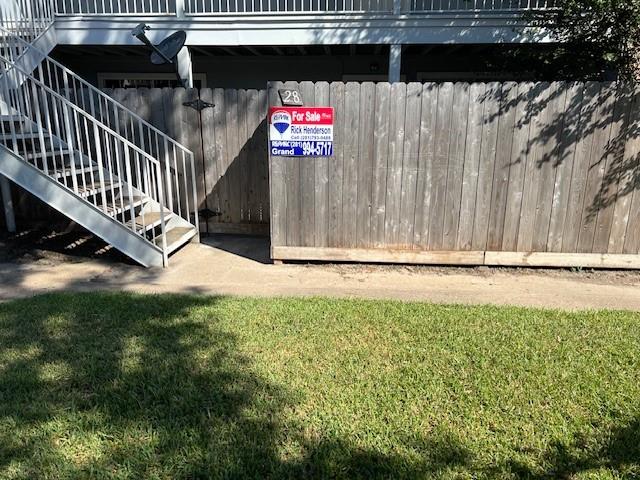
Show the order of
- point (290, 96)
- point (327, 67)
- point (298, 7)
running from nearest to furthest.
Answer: point (290, 96) < point (298, 7) < point (327, 67)

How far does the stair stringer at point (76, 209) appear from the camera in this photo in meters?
5.41

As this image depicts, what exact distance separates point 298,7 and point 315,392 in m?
8.68

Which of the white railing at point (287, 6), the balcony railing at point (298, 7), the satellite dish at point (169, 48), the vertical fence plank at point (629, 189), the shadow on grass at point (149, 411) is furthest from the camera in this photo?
the white railing at point (287, 6)

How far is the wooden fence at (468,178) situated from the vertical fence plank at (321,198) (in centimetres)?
1

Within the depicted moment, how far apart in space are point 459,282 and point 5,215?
6.44m

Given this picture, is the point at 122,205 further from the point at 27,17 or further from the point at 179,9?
the point at 27,17

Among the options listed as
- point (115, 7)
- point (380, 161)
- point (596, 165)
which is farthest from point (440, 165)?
point (115, 7)

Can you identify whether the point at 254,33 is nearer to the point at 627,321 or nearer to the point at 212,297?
the point at 212,297

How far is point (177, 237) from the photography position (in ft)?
20.5

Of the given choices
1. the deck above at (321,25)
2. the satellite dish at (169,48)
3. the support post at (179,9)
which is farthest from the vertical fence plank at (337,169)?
the support post at (179,9)

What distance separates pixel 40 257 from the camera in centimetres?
603

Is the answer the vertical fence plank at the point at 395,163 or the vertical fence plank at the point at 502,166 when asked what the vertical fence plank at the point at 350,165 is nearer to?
the vertical fence plank at the point at 395,163

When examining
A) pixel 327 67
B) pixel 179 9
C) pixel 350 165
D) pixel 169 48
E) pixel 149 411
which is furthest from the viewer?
pixel 327 67

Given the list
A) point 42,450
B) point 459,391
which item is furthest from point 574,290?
point 42,450
